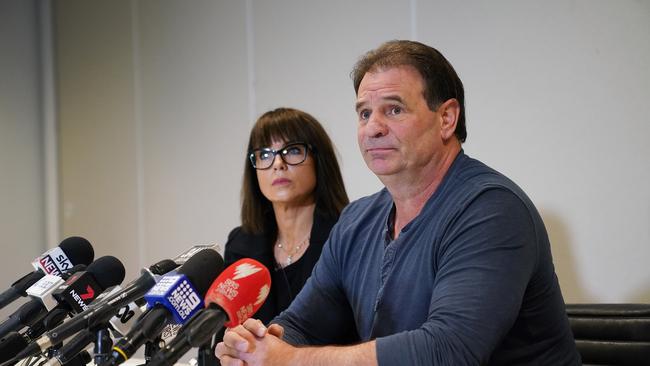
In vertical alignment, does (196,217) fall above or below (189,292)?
below

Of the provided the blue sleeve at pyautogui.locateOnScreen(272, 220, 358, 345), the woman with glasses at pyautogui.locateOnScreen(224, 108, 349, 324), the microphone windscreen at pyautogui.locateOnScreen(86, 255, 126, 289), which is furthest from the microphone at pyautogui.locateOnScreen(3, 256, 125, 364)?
the woman with glasses at pyautogui.locateOnScreen(224, 108, 349, 324)

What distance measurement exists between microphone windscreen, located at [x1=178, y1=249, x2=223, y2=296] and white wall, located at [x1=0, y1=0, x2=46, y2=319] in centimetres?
308

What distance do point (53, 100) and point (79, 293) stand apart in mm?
3179

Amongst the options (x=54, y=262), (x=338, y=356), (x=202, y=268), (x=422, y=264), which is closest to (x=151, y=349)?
(x=202, y=268)

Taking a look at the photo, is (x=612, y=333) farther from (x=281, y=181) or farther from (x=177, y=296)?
(x=177, y=296)

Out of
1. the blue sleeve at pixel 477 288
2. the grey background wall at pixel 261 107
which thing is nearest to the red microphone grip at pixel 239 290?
the blue sleeve at pixel 477 288

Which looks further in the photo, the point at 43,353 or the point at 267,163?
the point at 267,163

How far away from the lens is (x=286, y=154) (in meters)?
2.29

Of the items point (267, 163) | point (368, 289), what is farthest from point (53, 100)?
point (368, 289)

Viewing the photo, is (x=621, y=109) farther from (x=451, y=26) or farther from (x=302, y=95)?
(x=302, y=95)

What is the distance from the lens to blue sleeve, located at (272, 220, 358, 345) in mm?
1501

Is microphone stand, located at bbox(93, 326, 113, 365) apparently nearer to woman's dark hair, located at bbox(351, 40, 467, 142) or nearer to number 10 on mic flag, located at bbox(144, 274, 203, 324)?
number 10 on mic flag, located at bbox(144, 274, 203, 324)

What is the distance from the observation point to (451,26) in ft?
8.86

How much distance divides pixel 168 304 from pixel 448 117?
31.5 inches
